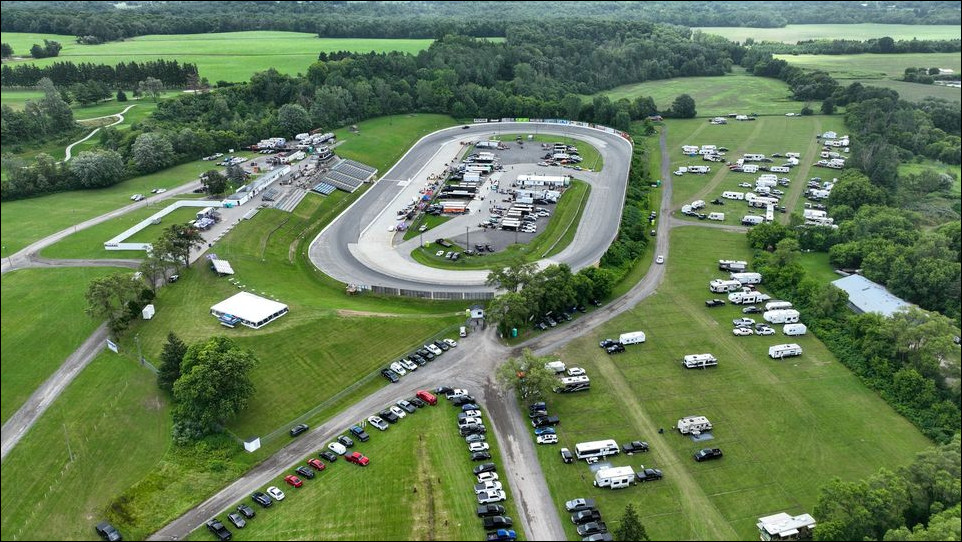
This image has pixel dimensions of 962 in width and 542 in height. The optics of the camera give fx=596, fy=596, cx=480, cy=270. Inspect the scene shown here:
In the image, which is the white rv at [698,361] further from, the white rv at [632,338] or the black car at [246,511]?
the black car at [246,511]

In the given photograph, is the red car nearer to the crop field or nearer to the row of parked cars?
the row of parked cars

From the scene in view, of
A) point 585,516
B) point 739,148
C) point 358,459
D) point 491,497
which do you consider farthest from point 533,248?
point 739,148

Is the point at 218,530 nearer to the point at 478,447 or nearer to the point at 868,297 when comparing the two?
the point at 478,447

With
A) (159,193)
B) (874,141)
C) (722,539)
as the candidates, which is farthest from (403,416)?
(874,141)

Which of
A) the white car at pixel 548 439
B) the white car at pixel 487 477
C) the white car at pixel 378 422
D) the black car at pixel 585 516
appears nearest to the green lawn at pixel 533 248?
the white car at pixel 378 422

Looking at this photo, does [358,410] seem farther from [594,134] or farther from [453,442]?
[594,134]

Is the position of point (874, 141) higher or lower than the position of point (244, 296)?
higher

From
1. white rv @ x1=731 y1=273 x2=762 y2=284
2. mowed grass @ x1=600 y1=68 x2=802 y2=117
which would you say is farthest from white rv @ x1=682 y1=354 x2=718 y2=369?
mowed grass @ x1=600 y1=68 x2=802 y2=117
